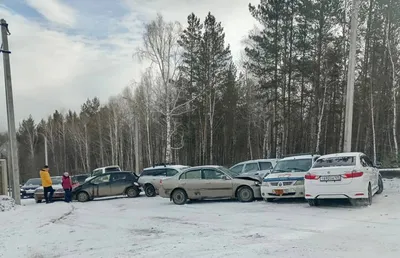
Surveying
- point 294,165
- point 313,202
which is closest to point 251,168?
point 294,165

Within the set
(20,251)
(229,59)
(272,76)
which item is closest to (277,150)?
(272,76)

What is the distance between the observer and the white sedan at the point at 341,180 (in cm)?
1080

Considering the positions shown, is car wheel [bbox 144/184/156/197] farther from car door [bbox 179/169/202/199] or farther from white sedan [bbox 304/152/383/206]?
white sedan [bbox 304/152/383/206]

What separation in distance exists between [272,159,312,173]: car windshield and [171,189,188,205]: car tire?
12.4 ft

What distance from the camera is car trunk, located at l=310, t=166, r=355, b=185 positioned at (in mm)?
10898

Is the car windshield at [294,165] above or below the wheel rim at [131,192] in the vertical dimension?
above

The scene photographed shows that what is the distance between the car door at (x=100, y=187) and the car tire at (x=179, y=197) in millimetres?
5744

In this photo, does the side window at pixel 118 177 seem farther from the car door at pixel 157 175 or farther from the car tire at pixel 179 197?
the car tire at pixel 179 197

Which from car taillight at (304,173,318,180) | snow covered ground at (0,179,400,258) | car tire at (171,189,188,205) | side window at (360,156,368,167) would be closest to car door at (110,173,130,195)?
car tire at (171,189,188,205)

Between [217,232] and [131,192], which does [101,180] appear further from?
[217,232]

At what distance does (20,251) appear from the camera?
7652 millimetres

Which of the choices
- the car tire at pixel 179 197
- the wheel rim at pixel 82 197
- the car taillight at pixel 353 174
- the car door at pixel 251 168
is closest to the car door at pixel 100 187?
the wheel rim at pixel 82 197

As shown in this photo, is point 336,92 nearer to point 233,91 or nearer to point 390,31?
point 390,31

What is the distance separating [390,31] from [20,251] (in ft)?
99.4
